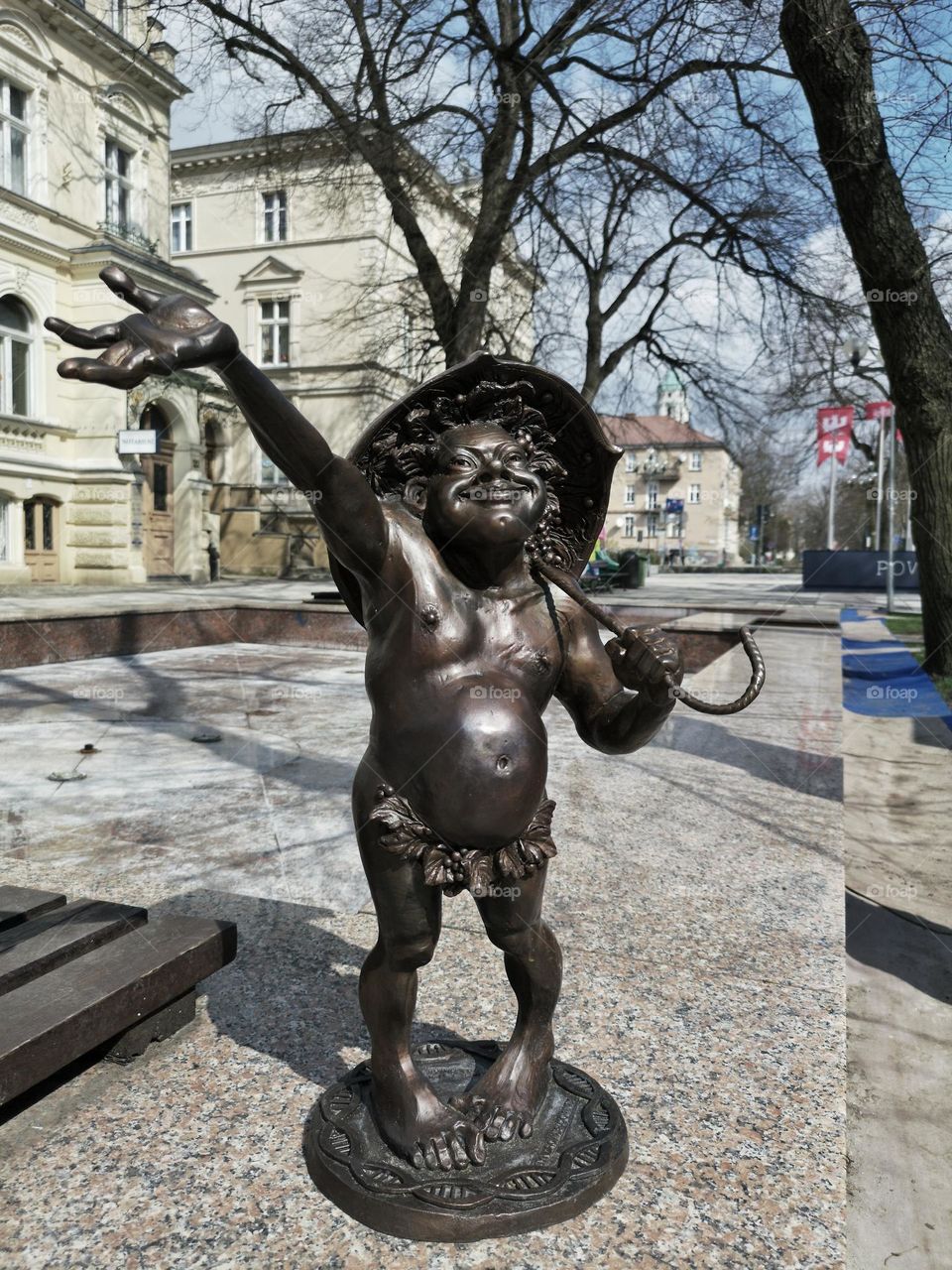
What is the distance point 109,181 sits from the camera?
1981 centimetres

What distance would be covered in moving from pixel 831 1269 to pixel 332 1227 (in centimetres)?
93

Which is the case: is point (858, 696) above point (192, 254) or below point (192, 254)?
below

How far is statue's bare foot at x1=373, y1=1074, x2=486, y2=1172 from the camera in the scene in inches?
72.2

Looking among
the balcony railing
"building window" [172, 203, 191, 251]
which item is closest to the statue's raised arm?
the balcony railing

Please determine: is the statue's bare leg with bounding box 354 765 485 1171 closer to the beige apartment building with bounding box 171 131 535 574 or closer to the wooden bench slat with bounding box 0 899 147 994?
the wooden bench slat with bounding box 0 899 147 994

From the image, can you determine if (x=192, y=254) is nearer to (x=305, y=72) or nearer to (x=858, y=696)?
(x=305, y=72)

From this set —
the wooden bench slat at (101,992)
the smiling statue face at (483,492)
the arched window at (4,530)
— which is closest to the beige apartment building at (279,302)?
the arched window at (4,530)

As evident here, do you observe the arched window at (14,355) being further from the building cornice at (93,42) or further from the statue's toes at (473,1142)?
the statue's toes at (473,1142)

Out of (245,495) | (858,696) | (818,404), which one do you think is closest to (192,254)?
(245,495)

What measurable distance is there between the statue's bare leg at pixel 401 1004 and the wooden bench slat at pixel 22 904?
1295 mm

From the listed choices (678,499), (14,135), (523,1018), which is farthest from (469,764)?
(678,499)

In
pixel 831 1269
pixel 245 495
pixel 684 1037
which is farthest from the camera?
pixel 245 495

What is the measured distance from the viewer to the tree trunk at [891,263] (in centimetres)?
686

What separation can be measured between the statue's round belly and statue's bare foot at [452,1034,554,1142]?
52 cm
